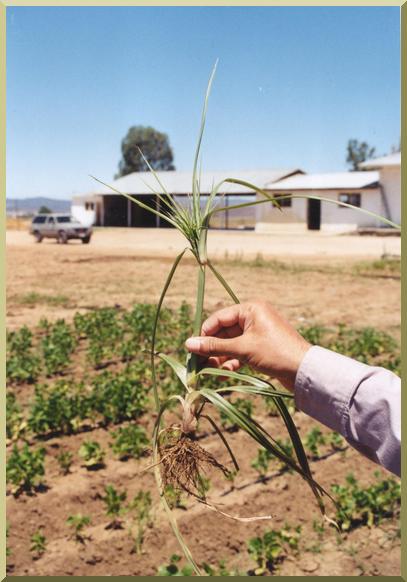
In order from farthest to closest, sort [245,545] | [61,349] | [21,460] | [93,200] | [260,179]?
1. [93,200]
2. [260,179]
3. [61,349]
4. [21,460]
5. [245,545]

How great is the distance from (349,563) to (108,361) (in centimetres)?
379

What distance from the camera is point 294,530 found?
3273 millimetres

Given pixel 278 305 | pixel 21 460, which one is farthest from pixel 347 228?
pixel 21 460

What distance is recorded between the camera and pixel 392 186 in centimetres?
2686

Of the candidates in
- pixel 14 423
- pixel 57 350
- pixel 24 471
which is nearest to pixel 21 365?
pixel 57 350

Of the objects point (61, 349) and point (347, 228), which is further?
point (347, 228)

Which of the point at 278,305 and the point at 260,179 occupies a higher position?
the point at 260,179

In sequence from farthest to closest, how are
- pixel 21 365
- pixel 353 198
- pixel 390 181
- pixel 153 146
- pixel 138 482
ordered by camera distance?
pixel 153 146
pixel 353 198
pixel 390 181
pixel 21 365
pixel 138 482

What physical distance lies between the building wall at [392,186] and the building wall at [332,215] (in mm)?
415

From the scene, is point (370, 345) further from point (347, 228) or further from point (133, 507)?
point (347, 228)

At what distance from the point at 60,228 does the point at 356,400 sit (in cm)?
2320

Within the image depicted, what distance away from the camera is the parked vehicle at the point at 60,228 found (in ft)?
77.5

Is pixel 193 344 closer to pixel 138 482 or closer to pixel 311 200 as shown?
pixel 138 482

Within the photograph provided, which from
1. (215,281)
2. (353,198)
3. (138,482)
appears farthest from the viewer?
(353,198)
